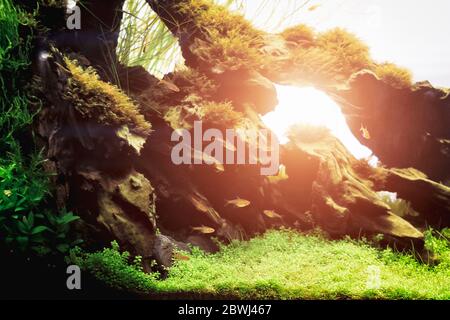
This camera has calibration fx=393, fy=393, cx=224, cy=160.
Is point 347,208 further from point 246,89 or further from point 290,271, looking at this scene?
point 246,89

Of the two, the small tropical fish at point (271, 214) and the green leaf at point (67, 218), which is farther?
the small tropical fish at point (271, 214)

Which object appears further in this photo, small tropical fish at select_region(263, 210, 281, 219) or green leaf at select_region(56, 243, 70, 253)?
small tropical fish at select_region(263, 210, 281, 219)

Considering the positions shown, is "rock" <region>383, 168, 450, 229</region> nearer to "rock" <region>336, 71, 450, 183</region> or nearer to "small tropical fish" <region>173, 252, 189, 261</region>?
"rock" <region>336, 71, 450, 183</region>

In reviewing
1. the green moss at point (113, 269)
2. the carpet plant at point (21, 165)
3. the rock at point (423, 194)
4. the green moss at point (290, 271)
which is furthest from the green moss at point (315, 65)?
the green moss at point (113, 269)

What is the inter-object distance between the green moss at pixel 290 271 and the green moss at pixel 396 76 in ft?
7.14

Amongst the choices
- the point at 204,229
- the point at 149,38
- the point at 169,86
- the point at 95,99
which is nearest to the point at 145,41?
the point at 149,38

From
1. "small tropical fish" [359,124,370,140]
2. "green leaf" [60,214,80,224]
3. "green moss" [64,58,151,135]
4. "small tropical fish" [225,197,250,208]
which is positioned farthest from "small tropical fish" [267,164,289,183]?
"green leaf" [60,214,80,224]

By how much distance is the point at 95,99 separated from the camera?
11.9 ft

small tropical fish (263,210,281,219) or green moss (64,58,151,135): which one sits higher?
green moss (64,58,151,135)

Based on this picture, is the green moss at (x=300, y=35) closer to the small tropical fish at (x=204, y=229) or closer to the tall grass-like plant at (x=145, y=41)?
the tall grass-like plant at (x=145, y=41)

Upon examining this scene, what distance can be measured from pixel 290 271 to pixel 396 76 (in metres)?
3.45

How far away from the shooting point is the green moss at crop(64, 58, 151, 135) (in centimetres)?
355

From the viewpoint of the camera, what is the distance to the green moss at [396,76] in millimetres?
5535

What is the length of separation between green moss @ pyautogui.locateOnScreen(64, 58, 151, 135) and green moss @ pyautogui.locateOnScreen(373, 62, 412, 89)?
3.68 meters
